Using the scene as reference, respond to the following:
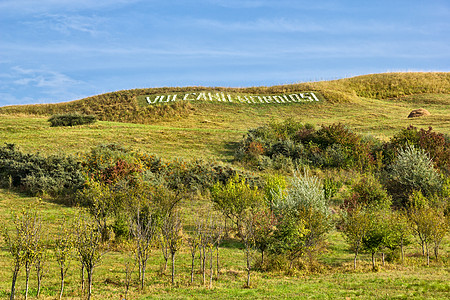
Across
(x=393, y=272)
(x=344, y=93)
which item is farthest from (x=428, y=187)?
(x=344, y=93)

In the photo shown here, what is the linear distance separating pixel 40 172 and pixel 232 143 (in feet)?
86.5

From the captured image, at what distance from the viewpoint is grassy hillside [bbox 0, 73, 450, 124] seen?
77188 millimetres

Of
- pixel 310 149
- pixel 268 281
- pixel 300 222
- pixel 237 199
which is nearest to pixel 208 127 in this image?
pixel 310 149

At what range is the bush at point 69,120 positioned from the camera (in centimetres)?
6244

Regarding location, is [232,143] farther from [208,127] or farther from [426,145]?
[426,145]

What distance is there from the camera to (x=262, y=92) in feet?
317

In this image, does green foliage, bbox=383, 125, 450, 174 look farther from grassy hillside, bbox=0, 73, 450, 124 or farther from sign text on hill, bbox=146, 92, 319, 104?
sign text on hill, bbox=146, 92, 319, 104

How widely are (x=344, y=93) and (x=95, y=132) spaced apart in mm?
59003

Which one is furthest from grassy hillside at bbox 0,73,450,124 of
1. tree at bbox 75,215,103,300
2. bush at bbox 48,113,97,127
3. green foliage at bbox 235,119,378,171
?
tree at bbox 75,215,103,300

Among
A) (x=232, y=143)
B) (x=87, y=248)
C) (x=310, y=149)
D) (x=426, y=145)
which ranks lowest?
(x=87, y=248)

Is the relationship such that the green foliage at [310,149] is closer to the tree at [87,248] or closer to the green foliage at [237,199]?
the green foliage at [237,199]

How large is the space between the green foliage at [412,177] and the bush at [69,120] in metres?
46.8

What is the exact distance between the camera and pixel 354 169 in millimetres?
46812

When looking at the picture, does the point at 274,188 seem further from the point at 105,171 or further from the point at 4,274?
the point at 4,274
